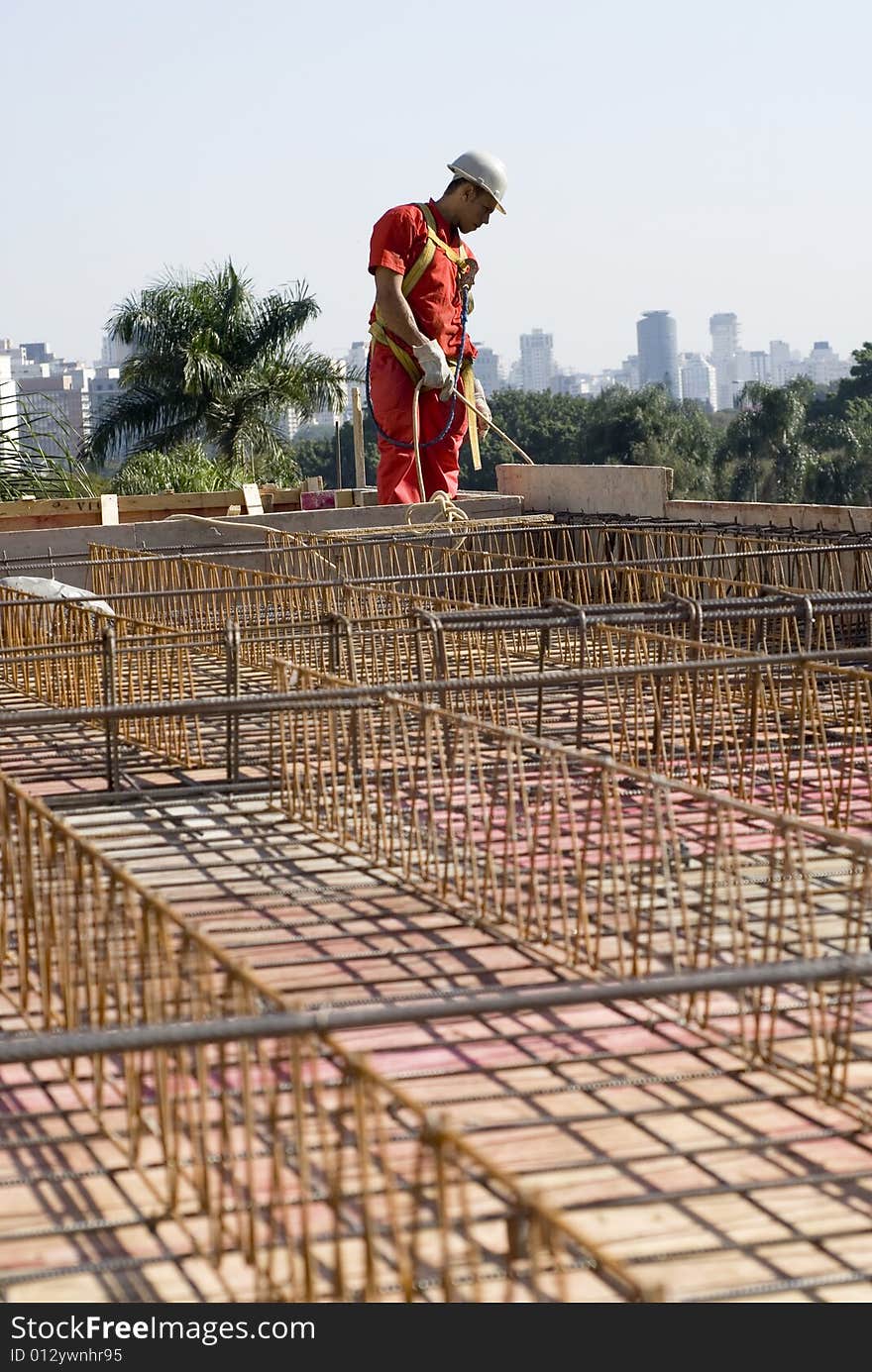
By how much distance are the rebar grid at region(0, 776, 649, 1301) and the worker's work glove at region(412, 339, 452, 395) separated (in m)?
12.7

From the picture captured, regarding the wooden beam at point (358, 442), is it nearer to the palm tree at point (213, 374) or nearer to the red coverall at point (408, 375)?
the red coverall at point (408, 375)

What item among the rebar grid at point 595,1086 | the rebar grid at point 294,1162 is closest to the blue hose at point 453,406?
the rebar grid at point 595,1086

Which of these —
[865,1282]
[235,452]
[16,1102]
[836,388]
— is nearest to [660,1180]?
[865,1282]

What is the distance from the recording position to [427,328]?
18.8 m

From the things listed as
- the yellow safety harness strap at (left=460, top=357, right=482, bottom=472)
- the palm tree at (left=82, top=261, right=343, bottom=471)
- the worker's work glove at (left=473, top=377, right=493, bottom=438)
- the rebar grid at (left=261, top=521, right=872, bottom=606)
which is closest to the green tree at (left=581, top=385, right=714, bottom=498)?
the palm tree at (left=82, top=261, right=343, bottom=471)

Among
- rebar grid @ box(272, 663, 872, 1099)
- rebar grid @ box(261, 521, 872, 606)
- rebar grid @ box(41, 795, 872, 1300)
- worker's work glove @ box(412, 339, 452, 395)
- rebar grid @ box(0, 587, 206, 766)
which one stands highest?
worker's work glove @ box(412, 339, 452, 395)

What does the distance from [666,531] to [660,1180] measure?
13465 millimetres

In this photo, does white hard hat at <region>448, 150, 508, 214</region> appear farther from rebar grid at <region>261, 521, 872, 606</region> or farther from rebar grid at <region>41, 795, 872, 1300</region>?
rebar grid at <region>41, 795, 872, 1300</region>

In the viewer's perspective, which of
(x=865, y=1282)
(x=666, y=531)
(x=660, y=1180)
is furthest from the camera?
(x=666, y=531)

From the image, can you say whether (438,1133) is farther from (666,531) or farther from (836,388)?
(836,388)

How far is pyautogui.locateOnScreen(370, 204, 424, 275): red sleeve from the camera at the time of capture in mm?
18078

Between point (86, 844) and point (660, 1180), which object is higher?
point (86, 844)

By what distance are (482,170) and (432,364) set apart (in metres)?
2.04

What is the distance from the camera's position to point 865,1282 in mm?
4418
